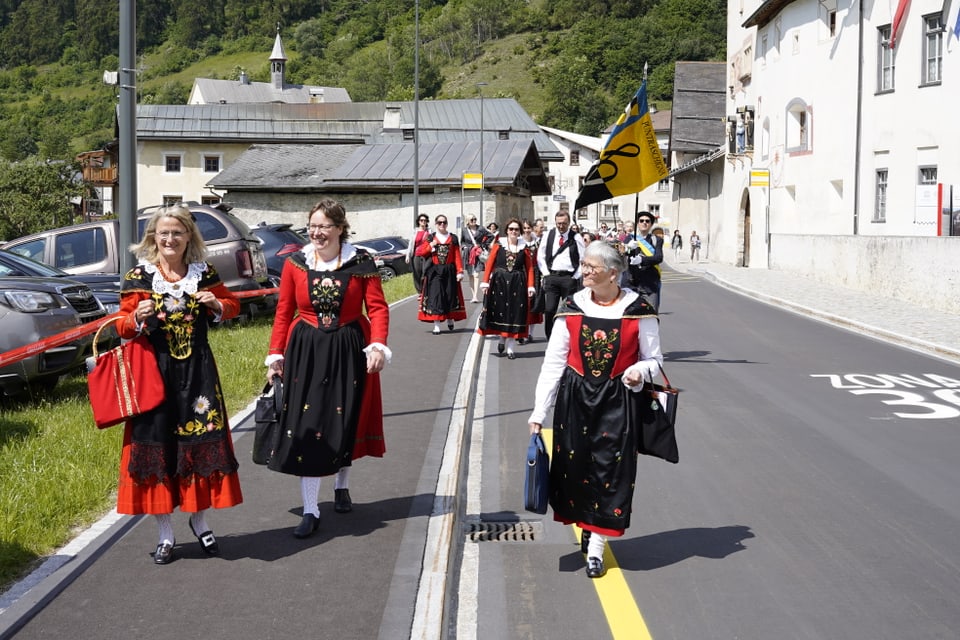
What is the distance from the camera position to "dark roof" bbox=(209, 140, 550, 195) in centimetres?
5422

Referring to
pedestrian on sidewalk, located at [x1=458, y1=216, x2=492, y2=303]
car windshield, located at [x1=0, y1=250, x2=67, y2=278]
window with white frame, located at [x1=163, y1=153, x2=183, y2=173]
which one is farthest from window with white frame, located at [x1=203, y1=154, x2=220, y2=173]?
car windshield, located at [x1=0, y1=250, x2=67, y2=278]

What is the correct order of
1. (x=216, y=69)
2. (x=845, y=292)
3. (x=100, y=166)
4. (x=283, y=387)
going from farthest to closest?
(x=216, y=69)
(x=100, y=166)
(x=845, y=292)
(x=283, y=387)

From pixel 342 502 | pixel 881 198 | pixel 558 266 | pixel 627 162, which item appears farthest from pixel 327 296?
pixel 881 198

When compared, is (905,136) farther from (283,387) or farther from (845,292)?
(283,387)

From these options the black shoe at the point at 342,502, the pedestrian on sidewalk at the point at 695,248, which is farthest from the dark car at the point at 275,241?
the pedestrian on sidewalk at the point at 695,248

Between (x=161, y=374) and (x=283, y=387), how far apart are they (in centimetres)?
81

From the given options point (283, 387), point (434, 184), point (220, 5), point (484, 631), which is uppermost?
point (220, 5)

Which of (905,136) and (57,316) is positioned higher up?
(905,136)

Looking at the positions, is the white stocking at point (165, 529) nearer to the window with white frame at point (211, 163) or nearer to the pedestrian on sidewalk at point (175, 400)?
the pedestrian on sidewalk at point (175, 400)

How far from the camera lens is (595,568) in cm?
564

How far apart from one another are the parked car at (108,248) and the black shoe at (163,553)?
11.4m

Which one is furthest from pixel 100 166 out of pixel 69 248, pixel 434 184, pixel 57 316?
pixel 57 316

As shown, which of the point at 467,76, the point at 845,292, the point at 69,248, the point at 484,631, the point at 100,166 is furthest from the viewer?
the point at 467,76

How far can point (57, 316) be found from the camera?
34.0 feet
